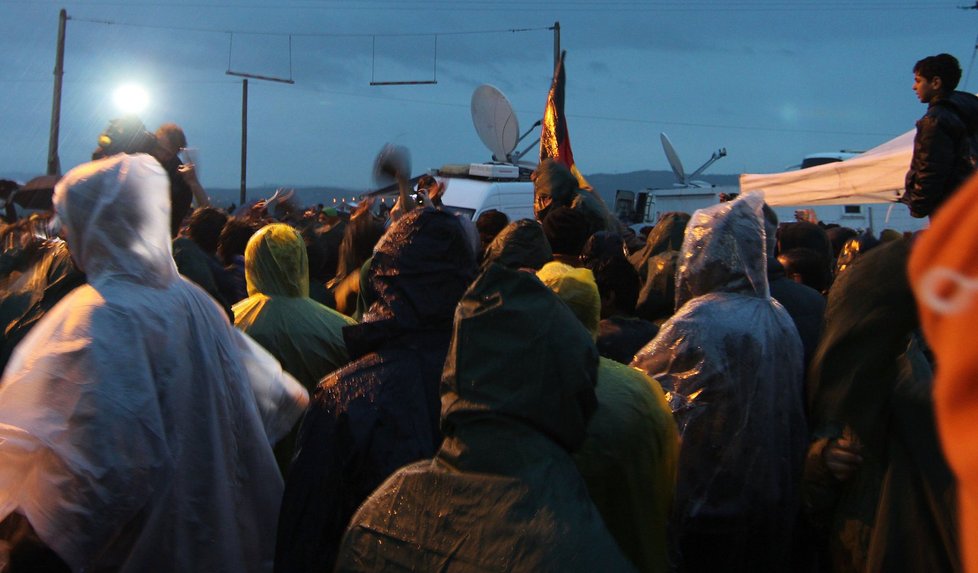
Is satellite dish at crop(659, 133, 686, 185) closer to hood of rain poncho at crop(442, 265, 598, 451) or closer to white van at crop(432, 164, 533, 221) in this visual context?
white van at crop(432, 164, 533, 221)

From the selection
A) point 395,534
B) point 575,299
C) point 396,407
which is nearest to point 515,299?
point 395,534

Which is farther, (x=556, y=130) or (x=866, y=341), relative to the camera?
(x=556, y=130)

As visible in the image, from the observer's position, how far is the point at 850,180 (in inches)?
447

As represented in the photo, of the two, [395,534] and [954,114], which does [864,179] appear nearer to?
[954,114]

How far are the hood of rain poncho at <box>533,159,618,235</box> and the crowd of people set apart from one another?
3218mm

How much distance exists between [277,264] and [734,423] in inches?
91.4

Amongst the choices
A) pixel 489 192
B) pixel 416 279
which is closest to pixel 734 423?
pixel 416 279

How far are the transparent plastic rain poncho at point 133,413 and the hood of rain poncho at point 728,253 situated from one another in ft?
6.51

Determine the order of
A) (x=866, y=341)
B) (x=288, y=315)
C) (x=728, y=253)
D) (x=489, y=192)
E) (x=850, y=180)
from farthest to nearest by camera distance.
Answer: (x=489, y=192), (x=850, y=180), (x=288, y=315), (x=728, y=253), (x=866, y=341)

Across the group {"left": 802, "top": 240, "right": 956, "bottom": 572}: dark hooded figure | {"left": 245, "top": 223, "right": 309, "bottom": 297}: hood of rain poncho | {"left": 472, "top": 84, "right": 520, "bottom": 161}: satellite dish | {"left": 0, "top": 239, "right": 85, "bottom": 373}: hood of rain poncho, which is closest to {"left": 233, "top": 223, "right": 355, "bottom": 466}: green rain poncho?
{"left": 245, "top": 223, "right": 309, "bottom": 297}: hood of rain poncho

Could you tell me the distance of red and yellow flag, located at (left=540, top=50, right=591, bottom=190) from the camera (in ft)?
37.2

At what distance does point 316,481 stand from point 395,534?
31.4 inches

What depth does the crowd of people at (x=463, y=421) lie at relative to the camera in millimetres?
2088

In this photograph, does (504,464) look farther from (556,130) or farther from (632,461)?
(556,130)
